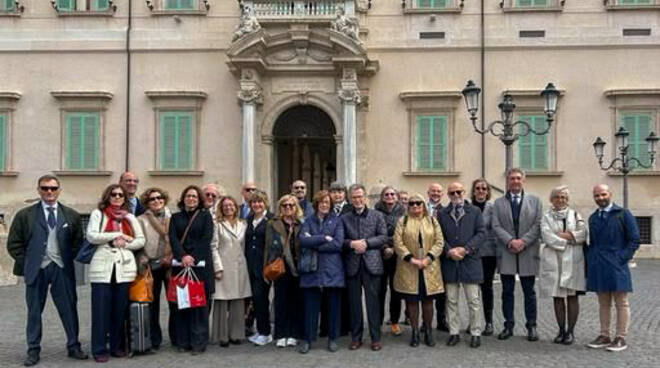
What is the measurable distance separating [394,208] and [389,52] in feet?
42.7

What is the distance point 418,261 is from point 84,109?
630 inches

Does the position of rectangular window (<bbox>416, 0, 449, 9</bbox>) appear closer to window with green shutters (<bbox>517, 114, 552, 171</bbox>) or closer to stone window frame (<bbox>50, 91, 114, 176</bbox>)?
window with green shutters (<bbox>517, 114, 552, 171</bbox>)

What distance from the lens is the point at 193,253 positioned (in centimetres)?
852

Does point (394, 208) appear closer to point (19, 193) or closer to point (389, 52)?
point (389, 52)

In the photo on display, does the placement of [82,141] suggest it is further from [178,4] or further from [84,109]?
[178,4]

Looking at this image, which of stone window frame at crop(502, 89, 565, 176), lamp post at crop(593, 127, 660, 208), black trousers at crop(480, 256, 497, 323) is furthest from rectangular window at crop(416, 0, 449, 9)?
black trousers at crop(480, 256, 497, 323)

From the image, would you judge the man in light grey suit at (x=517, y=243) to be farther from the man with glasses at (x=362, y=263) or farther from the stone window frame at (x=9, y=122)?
the stone window frame at (x=9, y=122)

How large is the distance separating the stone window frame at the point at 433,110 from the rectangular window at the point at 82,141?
9.18 meters

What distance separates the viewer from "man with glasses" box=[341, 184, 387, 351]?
872cm

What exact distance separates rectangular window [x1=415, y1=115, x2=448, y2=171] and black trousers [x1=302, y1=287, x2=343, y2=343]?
1315cm

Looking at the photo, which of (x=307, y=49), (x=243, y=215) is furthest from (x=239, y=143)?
(x=243, y=215)

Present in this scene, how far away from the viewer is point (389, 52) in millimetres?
21891

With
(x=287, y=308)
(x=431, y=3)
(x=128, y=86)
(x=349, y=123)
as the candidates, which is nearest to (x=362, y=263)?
(x=287, y=308)

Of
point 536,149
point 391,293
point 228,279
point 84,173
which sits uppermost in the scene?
point 536,149
